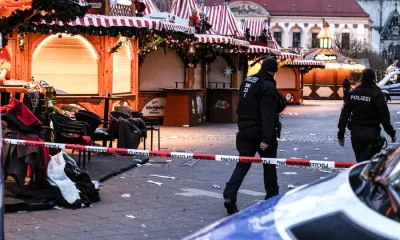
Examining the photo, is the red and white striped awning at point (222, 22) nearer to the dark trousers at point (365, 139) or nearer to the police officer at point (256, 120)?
the dark trousers at point (365, 139)

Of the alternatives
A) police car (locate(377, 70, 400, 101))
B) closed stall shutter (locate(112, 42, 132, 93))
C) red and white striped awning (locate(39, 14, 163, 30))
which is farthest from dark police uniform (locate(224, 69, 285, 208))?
police car (locate(377, 70, 400, 101))

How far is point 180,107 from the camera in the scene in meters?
23.7

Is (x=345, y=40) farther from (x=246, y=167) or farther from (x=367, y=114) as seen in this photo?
(x=246, y=167)

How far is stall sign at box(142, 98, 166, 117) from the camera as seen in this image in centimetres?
2391

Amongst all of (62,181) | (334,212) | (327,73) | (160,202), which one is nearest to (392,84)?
(327,73)

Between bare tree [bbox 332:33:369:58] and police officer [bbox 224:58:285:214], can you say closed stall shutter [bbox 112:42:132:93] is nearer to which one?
police officer [bbox 224:58:285:214]

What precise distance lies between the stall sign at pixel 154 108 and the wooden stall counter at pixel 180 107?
0.33 metres

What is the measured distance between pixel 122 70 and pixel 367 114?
1172 centimetres

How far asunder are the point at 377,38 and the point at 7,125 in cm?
12295

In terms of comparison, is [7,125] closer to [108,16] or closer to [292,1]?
[108,16]

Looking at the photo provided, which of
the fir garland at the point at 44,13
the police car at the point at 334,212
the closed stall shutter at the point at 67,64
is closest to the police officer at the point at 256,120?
the fir garland at the point at 44,13

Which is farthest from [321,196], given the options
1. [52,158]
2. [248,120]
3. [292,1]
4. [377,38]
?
[377,38]

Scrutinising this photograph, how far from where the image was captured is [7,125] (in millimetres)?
9594

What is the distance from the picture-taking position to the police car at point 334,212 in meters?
3.01
